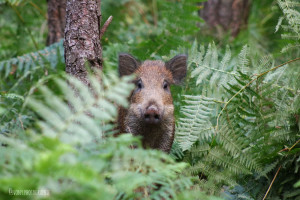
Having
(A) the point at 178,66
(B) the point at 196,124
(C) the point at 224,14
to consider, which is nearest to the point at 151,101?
(B) the point at 196,124

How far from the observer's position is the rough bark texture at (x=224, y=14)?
9234mm

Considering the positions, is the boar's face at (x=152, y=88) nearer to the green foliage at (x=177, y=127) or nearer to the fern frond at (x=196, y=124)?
the green foliage at (x=177, y=127)

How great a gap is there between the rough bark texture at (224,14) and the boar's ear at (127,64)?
467 cm

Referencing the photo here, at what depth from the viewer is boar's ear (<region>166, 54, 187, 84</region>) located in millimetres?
5152

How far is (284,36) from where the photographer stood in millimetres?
4297

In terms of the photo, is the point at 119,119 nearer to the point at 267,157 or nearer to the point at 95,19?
the point at 95,19

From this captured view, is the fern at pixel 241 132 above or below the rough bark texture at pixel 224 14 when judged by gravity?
below

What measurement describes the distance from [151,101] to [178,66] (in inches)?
49.0

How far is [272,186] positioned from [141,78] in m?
2.26

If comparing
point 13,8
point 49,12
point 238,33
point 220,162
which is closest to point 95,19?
point 220,162

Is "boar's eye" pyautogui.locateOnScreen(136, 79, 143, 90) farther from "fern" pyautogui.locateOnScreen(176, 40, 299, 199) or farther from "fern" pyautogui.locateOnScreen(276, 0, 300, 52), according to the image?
"fern" pyautogui.locateOnScreen(276, 0, 300, 52)

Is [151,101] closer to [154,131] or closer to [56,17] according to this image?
[154,131]

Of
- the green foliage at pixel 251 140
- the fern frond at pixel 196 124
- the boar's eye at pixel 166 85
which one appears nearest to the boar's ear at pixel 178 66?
the boar's eye at pixel 166 85

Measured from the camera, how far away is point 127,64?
5125mm
